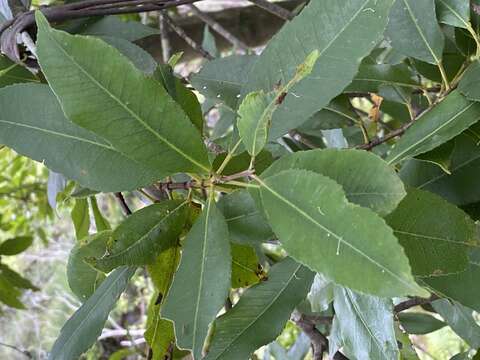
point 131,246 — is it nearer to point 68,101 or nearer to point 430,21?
point 68,101

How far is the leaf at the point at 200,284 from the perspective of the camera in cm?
50

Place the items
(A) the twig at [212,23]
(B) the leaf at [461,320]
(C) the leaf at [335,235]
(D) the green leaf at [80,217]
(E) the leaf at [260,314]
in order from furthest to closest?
1. (A) the twig at [212,23]
2. (D) the green leaf at [80,217]
3. (B) the leaf at [461,320]
4. (E) the leaf at [260,314]
5. (C) the leaf at [335,235]

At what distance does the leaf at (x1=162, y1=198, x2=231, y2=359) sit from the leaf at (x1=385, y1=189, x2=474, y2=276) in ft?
0.50

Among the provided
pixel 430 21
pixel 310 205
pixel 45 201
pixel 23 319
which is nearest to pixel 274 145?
pixel 430 21

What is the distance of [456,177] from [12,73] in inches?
20.6

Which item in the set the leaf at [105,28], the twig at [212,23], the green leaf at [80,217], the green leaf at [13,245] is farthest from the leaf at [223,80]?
the green leaf at [13,245]

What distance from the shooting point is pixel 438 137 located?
1.77 feet

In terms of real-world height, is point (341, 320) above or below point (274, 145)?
below

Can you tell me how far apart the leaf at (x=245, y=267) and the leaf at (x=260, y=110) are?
0.69ft

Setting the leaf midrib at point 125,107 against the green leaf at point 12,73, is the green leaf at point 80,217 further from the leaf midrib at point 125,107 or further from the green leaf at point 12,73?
the leaf midrib at point 125,107

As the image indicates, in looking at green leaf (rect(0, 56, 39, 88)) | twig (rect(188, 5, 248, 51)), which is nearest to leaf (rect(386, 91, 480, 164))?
green leaf (rect(0, 56, 39, 88))

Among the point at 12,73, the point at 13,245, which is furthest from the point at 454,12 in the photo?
the point at 13,245

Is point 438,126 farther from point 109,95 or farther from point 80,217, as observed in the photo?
point 80,217

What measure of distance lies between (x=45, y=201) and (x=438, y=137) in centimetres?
150
